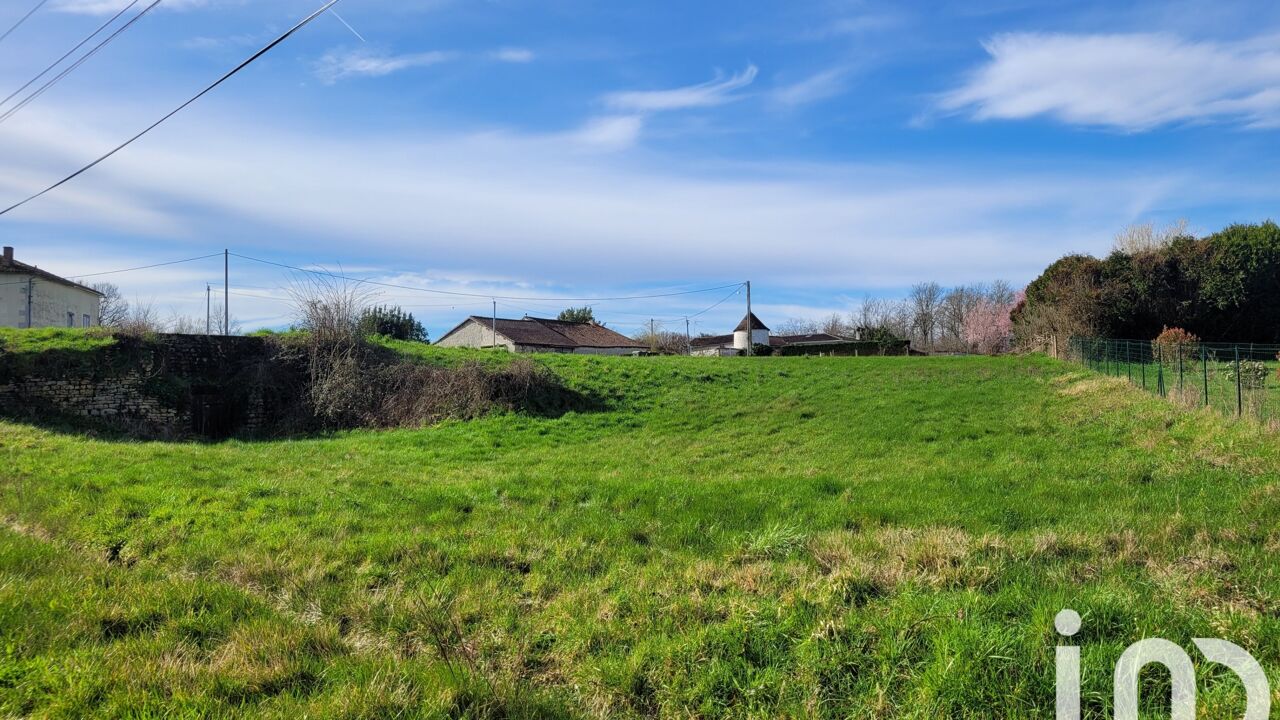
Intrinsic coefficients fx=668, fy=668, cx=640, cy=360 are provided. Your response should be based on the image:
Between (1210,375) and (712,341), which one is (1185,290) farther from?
(712,341)

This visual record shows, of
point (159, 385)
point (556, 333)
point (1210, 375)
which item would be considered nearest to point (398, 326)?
point (556, 333)

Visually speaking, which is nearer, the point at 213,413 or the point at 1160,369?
the point at 1160,369

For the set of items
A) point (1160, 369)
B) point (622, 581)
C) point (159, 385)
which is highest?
point (1160, 369)

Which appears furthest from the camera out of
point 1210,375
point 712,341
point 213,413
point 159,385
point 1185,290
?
point 712,341

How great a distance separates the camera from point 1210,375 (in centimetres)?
1521

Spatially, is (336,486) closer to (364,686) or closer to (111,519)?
(111,519)

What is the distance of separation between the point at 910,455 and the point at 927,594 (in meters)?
9.57

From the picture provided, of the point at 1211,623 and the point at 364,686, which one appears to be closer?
the point at 364,686

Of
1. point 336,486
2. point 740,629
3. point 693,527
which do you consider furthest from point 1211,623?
point 336,486

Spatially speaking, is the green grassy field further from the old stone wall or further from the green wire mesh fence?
the old stone wall

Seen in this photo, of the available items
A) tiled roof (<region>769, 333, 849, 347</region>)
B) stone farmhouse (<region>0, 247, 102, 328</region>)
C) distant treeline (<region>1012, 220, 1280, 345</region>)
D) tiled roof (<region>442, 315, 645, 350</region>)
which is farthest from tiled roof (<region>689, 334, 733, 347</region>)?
stone farmhouse (<region>0, 247, 102, 328</region>)

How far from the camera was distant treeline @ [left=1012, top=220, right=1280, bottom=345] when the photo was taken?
35000 mm

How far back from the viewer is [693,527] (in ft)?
23.9

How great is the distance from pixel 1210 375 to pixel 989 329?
49.8 meters
